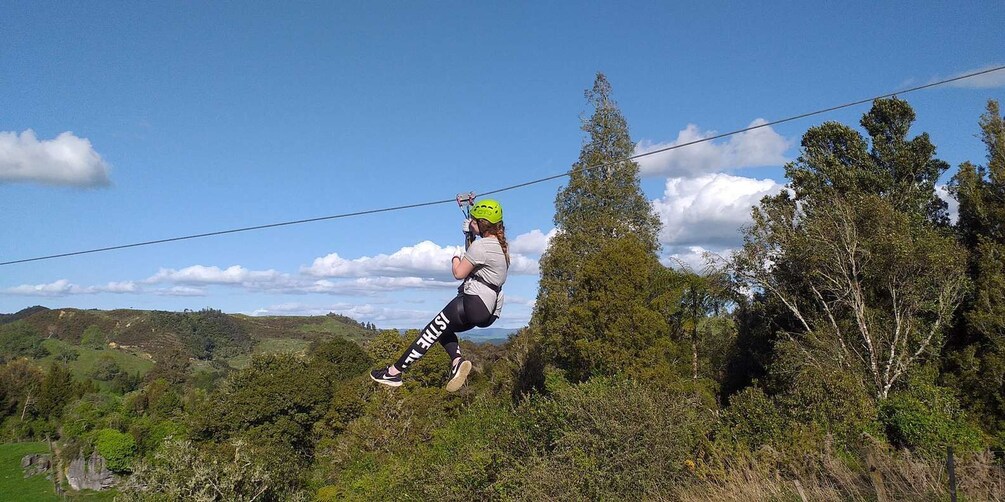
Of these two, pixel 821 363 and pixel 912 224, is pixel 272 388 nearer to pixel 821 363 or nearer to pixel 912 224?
pixel 821 363

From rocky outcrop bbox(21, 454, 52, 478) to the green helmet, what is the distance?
7940cm

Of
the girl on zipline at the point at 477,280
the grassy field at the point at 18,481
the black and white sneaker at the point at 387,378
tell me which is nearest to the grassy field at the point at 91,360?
the grassy field at the point at 18,481

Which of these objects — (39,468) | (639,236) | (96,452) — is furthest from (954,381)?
(39,468)

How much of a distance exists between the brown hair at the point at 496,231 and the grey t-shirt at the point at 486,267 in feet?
0.35

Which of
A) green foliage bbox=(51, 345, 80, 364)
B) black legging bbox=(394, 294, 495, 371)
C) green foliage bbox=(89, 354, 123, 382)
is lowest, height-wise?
green foliage bbox=(89, 354, 123, 382)

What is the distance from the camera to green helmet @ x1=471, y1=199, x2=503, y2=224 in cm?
548

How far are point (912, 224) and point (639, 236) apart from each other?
1163 centimetres

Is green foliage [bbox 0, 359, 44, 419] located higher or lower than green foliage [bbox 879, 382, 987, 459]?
lower

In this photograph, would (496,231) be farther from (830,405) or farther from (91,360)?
(91,360)

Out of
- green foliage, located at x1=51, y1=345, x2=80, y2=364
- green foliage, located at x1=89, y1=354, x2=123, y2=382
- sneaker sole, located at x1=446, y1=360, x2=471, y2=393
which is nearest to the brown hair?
sneaker sole, located at x1=446, y1=360, x2=471, y2=393

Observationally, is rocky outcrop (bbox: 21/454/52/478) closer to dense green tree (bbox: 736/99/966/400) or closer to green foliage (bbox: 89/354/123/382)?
green foliage (bbox: 89/354/123/382)

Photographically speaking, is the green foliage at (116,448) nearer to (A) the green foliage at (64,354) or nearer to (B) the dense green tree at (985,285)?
(B) the dense green tree at (985,285)

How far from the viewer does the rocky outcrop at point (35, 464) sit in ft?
207

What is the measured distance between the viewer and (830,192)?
1041 inches
